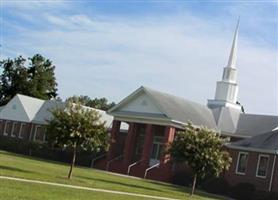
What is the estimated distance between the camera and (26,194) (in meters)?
18.5

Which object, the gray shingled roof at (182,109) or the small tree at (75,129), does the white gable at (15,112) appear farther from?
the small tree at (75,129)

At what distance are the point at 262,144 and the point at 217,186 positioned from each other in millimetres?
4768

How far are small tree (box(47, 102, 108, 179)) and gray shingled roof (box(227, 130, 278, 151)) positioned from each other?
18.2 meters

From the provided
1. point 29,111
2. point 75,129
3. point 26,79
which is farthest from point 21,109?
point 75,129

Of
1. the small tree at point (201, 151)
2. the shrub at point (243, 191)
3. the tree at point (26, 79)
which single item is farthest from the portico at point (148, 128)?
the tree at point (26, 79)

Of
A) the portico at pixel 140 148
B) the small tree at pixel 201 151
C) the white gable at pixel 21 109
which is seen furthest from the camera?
the white gable at pixel 21 109

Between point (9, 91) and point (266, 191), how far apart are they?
59.8 m

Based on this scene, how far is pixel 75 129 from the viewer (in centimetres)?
3088

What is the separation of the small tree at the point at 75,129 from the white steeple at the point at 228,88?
3179 cm

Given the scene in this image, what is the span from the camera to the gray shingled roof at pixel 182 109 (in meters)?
52.4

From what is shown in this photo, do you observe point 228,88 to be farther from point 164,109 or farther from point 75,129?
point 75,129

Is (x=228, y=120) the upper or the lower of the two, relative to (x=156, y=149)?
upper

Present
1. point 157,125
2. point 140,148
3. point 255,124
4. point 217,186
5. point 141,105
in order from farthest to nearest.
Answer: point 140,148 → point 255,124 → point 141,105 → point 157,125 → point 217,186

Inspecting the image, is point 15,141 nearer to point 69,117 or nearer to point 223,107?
point 223,107
